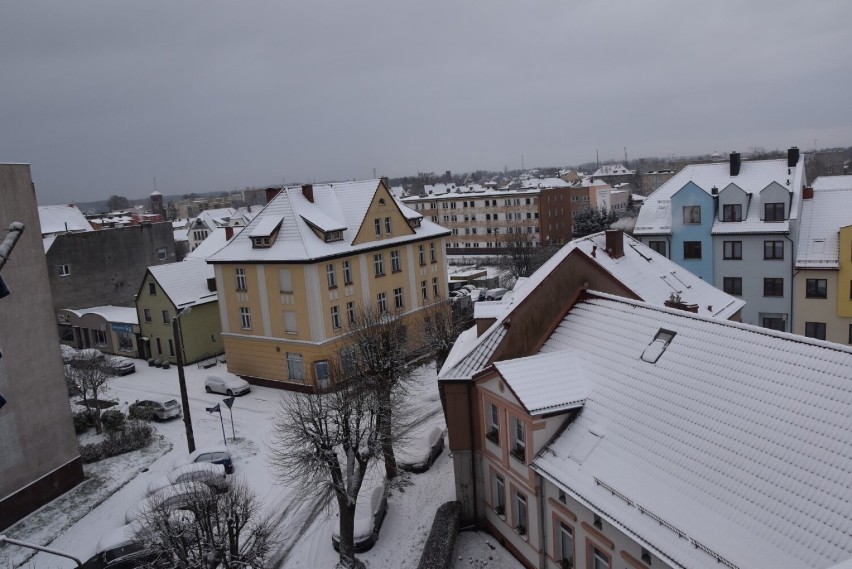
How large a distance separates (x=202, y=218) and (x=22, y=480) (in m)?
97.4

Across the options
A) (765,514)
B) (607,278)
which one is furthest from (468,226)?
(765,514)

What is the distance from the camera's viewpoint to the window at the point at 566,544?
16.8 meters

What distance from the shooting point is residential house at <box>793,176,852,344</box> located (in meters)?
34.7

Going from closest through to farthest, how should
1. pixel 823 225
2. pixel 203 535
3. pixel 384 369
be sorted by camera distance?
pixel 203 535, pixel 384 369, pixel 823 225

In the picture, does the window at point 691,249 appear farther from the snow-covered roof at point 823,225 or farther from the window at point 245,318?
the window at point 245,318

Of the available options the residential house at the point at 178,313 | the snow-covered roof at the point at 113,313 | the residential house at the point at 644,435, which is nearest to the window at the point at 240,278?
the residential house at the point at 178,313

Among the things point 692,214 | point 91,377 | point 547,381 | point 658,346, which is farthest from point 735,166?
point 91,377

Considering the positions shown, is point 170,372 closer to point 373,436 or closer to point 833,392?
point 373,436

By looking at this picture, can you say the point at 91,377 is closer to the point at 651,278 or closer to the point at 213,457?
the point at 213,457

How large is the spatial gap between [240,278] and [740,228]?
3111 centimetres

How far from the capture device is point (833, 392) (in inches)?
510

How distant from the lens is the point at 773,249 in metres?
37.4

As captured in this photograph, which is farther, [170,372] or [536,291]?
[170,372]

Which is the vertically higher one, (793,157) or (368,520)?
(793,157)
